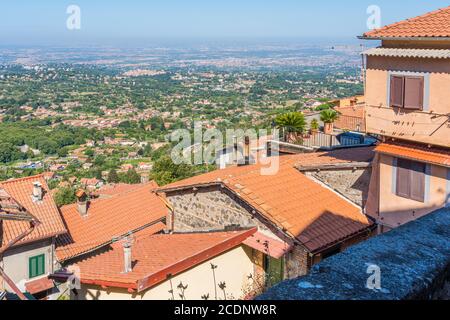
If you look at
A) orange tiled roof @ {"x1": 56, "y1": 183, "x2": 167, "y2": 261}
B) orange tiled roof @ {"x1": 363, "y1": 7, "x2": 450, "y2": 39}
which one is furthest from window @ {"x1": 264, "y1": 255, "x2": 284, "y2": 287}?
orange tiled roof @ {"x1": 56, "y1": 183, "x2": 167, "y2": 261}

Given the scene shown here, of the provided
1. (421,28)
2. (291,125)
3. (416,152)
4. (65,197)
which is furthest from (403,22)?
(65,197)

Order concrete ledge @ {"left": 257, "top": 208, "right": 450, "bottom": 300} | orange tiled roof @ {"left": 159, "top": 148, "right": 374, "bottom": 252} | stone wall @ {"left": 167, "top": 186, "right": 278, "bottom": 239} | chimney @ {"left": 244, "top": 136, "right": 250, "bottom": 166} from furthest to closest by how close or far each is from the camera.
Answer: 1. chimney @ {"left": 244, "top": 136, "right": 250, "bottom": 166}
2. stone wall @ {"left": 167, "top": 186, "right": 278, "bottom": 239}
3. orange tiled roof @ {"left": 159, "top": 148, "right": 374, "bottom": 252}
4. concrete ledge @ {"left": 257, "top": 208, "right": 450, "bottom": 300}

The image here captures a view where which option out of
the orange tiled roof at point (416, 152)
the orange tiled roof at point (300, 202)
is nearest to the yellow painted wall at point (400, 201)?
the orange tiled roof at point (416, 152)

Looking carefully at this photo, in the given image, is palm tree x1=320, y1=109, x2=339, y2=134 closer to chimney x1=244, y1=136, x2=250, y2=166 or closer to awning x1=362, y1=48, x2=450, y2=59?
chimney x1=244, y1=136, x2=250, y2=166

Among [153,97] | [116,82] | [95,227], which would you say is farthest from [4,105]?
[95,227]

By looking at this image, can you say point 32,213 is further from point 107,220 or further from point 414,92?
point 414,92
